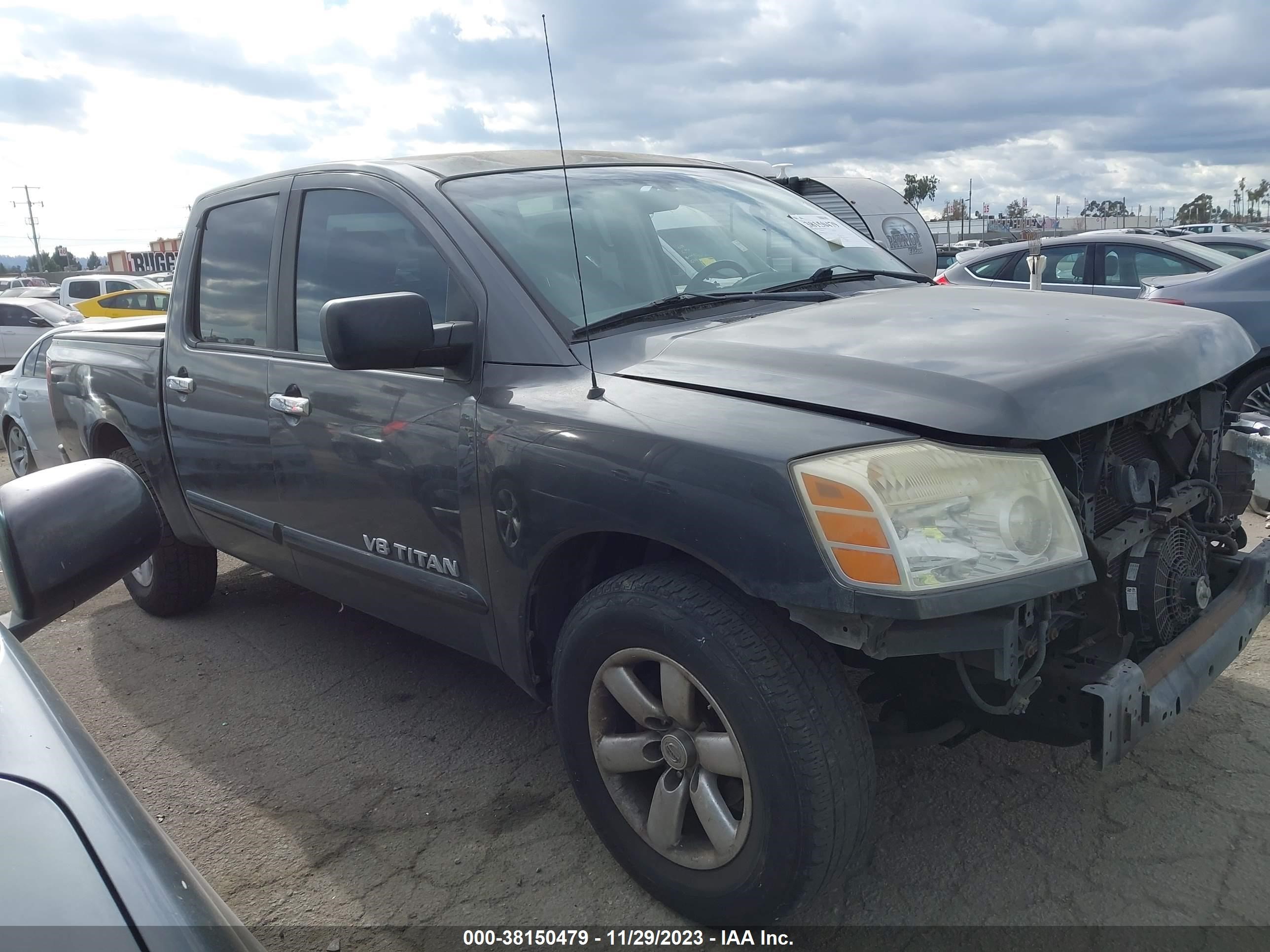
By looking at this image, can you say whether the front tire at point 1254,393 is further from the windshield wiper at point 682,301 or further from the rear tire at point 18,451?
the rear tire at point 18,451

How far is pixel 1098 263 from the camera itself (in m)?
8.41

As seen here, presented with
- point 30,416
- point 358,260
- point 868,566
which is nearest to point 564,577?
point 868,566

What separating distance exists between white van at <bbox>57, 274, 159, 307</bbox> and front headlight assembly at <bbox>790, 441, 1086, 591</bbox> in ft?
77.2

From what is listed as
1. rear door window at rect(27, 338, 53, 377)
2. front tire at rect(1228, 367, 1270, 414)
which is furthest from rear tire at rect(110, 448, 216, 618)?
front tire at rect(1228, 367, 1270, 414)

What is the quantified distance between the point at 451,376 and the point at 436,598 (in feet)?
2.10

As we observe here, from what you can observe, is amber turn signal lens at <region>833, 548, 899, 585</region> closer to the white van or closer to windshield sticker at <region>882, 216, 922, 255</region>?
windshield sticker at <region>882, 216, 922, 255</region>

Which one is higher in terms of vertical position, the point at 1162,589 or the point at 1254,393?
the point at 1162,589

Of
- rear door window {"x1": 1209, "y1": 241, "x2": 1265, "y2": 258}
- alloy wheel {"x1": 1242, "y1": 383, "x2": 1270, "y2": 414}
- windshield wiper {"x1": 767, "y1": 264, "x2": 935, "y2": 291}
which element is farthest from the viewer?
rear door window {"x1": 1209, "y1": 241, "x2": 1265, "y2": 258}

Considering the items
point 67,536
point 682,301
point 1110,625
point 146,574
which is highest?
point 682,301

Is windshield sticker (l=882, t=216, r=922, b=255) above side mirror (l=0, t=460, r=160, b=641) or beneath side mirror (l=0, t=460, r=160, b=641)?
above

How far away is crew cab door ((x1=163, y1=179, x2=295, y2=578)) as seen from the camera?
11.5 feet

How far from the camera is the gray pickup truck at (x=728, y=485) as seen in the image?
1948mm

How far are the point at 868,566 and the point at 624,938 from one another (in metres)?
1.12

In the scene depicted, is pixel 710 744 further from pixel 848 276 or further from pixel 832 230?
pixel 832 230
